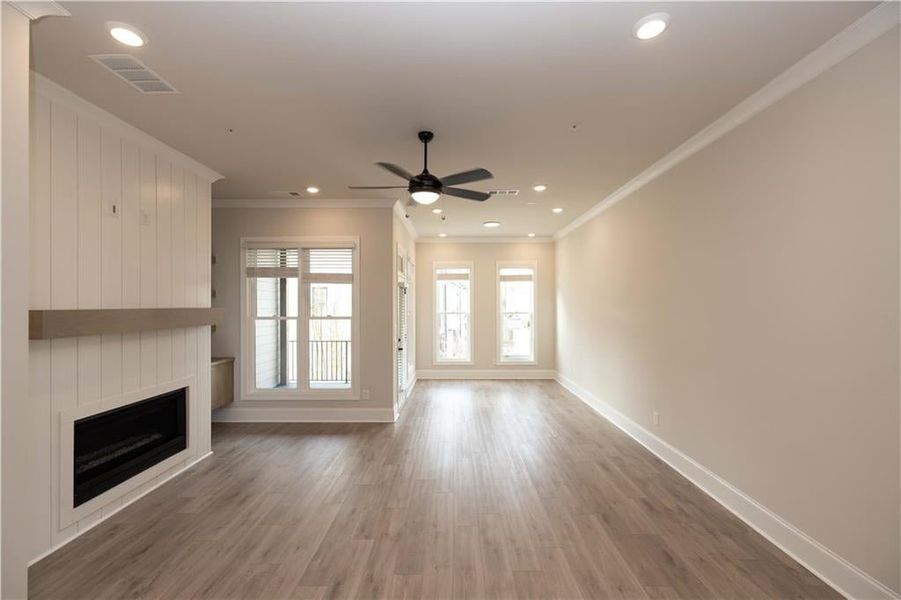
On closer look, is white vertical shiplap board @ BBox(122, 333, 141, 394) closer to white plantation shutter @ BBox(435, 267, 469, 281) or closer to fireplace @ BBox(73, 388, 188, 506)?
fireplace @ BBox(73, 388, 188, 506)

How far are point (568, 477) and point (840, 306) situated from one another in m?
2.36

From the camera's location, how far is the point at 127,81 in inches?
103

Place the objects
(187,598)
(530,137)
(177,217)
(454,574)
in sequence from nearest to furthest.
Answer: (187,598) → (454,574) → (530,137) → (177,217)

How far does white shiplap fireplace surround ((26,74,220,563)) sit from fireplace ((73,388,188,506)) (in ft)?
0.25

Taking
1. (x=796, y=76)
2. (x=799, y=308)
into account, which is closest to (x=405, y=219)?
(x=796, y=76)

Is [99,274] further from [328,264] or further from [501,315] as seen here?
[501,315]

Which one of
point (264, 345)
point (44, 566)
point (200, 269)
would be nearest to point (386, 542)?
point (44, 566)

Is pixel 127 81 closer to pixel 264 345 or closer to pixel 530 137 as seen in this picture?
pixel 530 137

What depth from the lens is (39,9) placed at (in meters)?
1.93

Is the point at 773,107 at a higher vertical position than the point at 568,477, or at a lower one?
higher

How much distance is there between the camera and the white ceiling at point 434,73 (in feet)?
6.67

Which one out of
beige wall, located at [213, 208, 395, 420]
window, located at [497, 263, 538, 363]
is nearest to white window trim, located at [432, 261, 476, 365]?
window, located at [497, 263, 538, 363]

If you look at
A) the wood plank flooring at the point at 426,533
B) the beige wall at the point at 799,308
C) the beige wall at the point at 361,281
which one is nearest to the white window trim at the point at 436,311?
the beige wall at the point at 361,281

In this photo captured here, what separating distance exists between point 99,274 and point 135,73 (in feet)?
4.68
